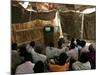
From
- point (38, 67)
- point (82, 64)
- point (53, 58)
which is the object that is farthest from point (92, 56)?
point (38, 67)

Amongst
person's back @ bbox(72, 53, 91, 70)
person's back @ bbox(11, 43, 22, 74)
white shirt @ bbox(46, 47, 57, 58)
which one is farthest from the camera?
person's back @ bbox(72, 53, 91, 70)

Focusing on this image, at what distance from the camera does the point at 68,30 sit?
2127 millimetres

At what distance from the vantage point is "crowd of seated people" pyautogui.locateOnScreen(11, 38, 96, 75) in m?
1.95

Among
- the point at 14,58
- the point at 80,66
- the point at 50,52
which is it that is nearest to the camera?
the point at 14,58

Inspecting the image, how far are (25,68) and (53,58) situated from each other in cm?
29

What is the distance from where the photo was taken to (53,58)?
2.06 metres

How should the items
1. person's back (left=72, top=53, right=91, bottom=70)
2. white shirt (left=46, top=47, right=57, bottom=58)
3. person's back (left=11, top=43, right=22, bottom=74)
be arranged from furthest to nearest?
person's back (left=72, top=53, right=91, bottom=70)
white shirt (left=46, top=47, right=57, bottom=58)
person's back (left=11, top=43, right=22, bottom=74)

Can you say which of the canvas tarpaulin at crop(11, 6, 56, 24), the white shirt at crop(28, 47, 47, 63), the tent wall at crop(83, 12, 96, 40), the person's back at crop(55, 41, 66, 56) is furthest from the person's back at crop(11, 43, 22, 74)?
the tent wall at crop(83, 12, 96, 40)

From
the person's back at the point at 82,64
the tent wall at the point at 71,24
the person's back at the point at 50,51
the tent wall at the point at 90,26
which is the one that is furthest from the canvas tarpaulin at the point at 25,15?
the person's back at the point at 82,64

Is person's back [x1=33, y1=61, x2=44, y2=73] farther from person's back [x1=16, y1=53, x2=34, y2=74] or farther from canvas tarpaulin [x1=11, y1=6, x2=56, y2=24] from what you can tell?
canvas tarpaulin [x1=11, y1=6, x2=56, y2=24]

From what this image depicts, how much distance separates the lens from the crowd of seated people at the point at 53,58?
1.95 metres

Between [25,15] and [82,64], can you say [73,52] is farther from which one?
[25,15]

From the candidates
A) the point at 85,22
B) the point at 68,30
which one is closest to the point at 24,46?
the point at 68,30

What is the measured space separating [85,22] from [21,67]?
81 centimetres
